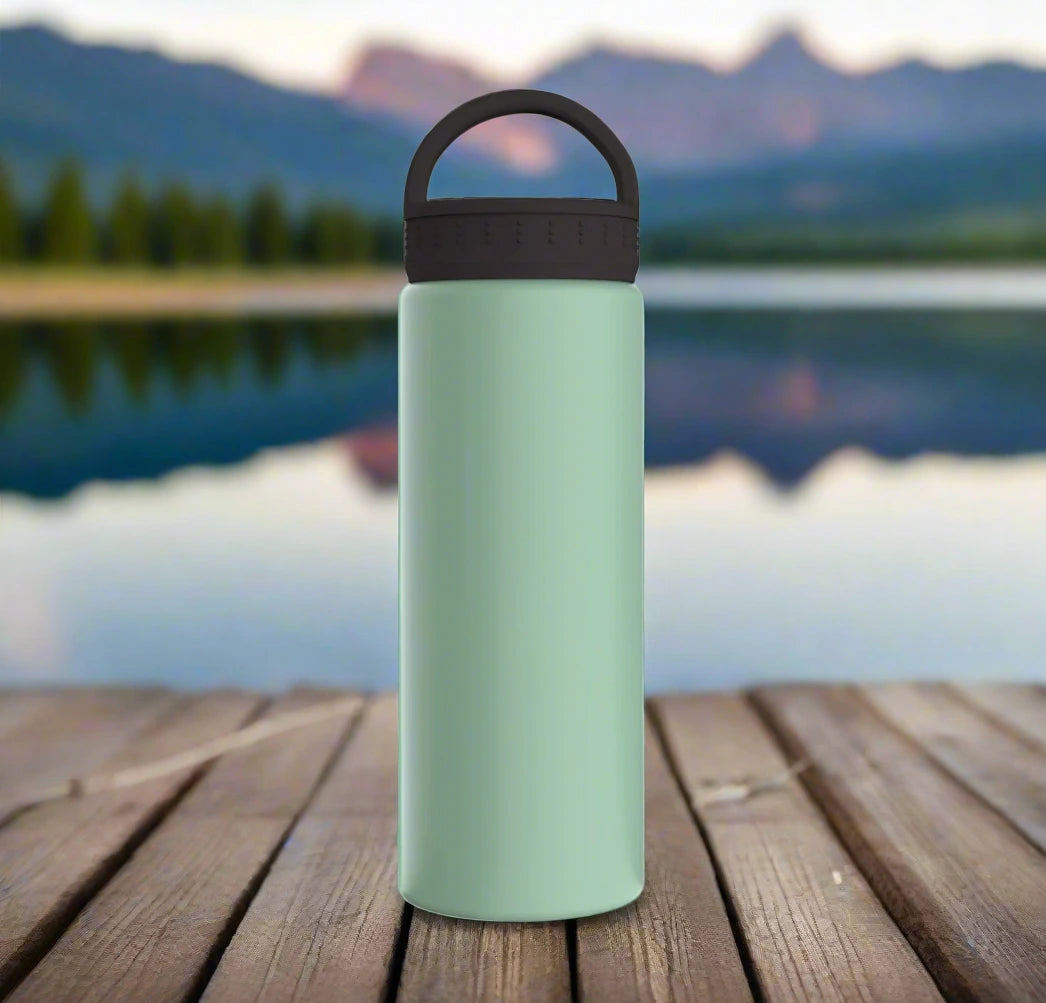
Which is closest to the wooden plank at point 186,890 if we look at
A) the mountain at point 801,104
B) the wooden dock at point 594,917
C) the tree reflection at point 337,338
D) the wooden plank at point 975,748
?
the wooden dock at point 594,917

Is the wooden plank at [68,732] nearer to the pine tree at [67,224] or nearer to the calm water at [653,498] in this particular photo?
the calm water at [653,498]

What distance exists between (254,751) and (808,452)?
2.44 metres

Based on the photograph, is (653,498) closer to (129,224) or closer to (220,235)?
(220,235)

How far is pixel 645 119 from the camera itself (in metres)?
3.78

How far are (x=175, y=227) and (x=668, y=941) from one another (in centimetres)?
305

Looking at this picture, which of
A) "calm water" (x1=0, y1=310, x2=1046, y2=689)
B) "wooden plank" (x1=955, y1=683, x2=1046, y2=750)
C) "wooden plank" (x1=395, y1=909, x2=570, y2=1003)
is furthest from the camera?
"calm water" (x1=0, y1=310, x2=1046, y2=689)

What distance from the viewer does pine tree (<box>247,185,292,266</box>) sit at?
3646 mm

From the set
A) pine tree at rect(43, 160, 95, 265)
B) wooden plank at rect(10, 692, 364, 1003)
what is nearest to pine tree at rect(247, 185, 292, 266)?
pine tree at rect(43, 160, 95, 265)

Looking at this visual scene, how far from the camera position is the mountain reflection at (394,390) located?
3662mm

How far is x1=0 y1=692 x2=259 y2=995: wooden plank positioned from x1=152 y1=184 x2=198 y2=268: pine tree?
2.20 m

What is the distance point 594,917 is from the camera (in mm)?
1128

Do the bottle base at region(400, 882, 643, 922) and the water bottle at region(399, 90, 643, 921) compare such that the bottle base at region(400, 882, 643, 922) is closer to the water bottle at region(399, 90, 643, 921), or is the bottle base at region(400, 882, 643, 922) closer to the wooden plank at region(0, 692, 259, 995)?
the water bottle at region(399, 90, 643, 921)

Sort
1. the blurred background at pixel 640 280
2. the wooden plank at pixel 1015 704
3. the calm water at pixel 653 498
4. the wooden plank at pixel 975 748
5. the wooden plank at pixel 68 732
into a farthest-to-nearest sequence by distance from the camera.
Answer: the blurred background at pixel 640 280
the calm water at pixel 653 498
the wooden plank at pixel 1015 704
the wooden plank at pixel 68 732
the wooden plank at pixel 975 748

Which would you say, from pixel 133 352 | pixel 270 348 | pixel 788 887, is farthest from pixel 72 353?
pixel 788 887
